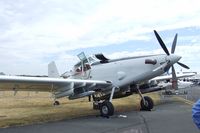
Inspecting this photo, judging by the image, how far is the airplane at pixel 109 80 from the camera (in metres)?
14.7

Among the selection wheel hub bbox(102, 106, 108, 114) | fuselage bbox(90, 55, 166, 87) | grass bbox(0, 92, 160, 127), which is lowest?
grass bbox(0, 92, 160, 127)

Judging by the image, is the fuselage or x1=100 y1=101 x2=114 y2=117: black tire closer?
x1=100 y1=101 x2=114 y2=117: black tire

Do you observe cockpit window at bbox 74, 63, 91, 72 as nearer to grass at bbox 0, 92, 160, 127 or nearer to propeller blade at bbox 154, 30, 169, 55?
grass at bbox 0, 92, 160, 127

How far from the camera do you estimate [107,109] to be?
14086 mm

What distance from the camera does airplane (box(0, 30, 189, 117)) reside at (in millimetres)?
14672

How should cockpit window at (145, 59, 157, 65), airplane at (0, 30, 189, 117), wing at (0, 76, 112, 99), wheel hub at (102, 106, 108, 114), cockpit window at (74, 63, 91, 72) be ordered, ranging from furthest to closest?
cockpit window at (74, 63, 91, 72), cockpit window at (145, 59, 157, 65), airplane at (0, 30, 189, 117), wing at (0, 76, 112, 99), wheel hub at (102, 106, 108, 114)

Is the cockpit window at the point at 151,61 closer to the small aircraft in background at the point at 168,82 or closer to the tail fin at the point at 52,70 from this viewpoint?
the small aircraft in background at the point at 168,82

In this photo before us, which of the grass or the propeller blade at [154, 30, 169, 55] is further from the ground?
the propeller blade at [154, 30, 169, 55]

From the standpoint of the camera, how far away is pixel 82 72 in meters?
17.2

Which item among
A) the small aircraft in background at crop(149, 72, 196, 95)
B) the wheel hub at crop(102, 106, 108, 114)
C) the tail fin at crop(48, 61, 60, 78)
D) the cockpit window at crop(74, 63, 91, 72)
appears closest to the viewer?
the wheel hub at crop(102, 106, 108, 114)

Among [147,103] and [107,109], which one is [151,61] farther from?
[107,109]

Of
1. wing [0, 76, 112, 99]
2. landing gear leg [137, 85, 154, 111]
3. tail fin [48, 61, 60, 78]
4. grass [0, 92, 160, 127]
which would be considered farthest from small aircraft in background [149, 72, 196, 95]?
tail fin [48, 61, 60, 78]

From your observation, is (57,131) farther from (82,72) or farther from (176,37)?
(176,37)

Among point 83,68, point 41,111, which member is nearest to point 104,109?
point 83,68
